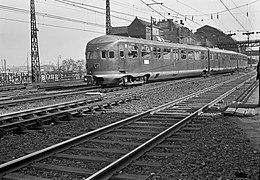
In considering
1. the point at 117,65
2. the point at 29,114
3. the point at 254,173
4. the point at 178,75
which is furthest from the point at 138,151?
the point at 178,75

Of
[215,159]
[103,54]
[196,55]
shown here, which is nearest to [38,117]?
[215,159]

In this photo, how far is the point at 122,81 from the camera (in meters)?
19.4

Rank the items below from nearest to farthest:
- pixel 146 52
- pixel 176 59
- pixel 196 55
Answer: pixel 146 52 < pixel 176 59 < pixel 196 55

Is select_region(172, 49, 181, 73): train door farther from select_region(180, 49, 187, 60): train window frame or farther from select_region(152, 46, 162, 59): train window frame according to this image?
select_region(152, 46, 162, 59): train window frame

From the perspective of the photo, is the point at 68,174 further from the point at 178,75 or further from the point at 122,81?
the point at 178,75

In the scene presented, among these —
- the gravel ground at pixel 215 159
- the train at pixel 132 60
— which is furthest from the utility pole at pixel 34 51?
the gravel ground at pixel 215 159

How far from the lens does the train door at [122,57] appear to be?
1866 centimetres

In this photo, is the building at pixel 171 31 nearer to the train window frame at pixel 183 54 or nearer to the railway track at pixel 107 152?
the train window frame at pixel 183 54

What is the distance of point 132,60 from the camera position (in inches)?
772

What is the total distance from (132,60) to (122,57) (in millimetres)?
974

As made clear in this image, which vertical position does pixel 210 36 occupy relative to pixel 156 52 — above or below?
above

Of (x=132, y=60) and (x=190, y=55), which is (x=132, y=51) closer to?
(x=132, y=60)

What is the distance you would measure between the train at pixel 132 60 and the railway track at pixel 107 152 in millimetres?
9947

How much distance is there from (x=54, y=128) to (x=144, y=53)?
1376 centimetres
